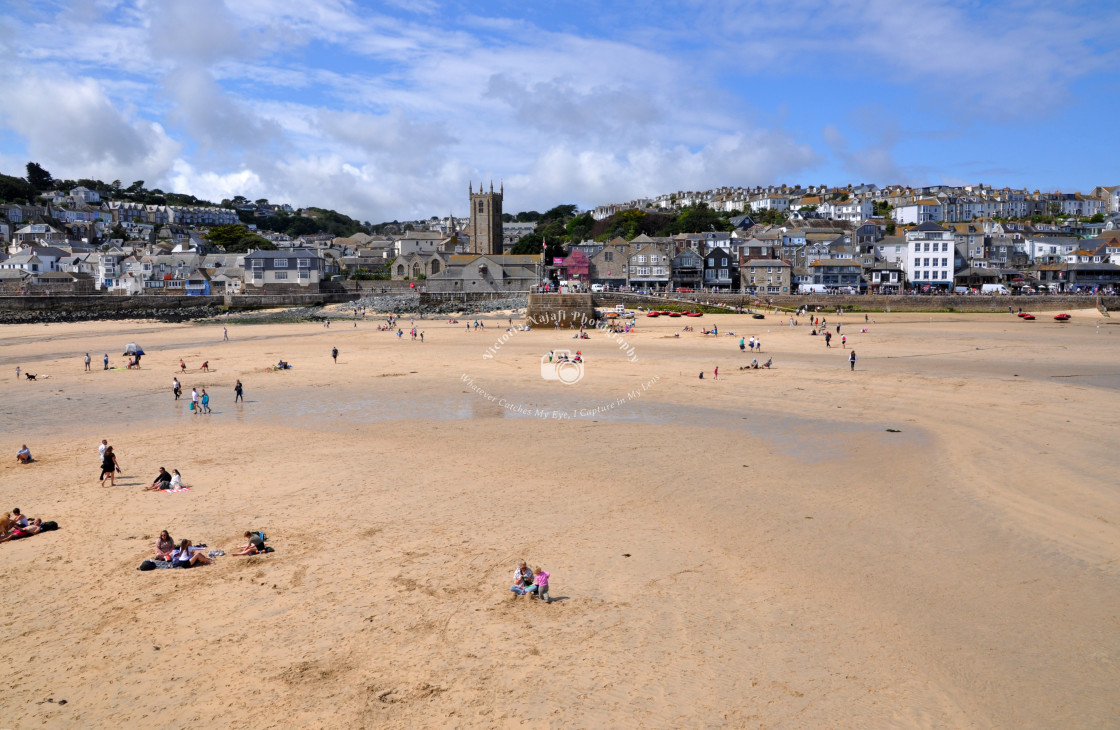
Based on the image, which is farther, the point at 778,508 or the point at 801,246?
the point at 801,246

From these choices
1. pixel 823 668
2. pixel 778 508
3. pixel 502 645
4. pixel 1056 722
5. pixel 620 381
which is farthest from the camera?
pixel 620 381

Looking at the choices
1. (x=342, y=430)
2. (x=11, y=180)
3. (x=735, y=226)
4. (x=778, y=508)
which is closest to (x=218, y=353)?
(x=342, y=430)

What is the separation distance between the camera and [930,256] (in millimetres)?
63969

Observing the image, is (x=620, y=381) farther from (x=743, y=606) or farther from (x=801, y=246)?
(x=801, y=246)

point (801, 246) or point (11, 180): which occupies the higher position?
point (11, 180)

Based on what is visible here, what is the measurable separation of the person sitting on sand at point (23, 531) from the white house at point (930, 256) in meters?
68.6

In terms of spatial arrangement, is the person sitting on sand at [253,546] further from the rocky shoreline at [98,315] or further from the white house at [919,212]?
the white house at [919,212]

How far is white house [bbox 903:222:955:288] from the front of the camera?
6325 cm

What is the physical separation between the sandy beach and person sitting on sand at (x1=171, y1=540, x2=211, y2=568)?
232mm

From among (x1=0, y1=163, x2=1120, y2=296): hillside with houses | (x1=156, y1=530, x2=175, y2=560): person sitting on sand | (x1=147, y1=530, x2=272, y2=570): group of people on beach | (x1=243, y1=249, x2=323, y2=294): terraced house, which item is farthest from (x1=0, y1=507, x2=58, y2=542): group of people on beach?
(x1=243, y1=249, x2=323, y2=294): terraced house

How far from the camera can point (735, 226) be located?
97562 millimetres

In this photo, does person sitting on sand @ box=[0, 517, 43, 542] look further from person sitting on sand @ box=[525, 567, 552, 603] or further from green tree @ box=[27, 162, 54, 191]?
green tree @ box=[27, 162, 54, 191]

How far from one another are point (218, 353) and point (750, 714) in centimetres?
3325

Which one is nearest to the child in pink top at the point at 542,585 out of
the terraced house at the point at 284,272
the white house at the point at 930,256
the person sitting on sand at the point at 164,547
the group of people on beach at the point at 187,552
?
the group of people on beach at the point at 187,552
